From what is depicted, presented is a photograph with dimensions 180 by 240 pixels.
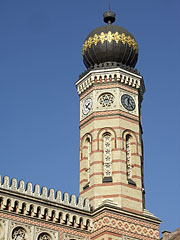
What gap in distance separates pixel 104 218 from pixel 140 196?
2975 millimetres

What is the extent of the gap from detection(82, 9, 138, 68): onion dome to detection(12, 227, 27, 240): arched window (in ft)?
37.8

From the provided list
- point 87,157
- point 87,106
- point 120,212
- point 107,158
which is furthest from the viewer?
point 87,106

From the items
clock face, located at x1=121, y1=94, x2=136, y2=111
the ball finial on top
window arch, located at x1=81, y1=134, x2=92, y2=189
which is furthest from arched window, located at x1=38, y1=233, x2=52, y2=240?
the ball finial on top

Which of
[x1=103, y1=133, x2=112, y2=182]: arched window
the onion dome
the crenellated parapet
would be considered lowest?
the crenellated parapet

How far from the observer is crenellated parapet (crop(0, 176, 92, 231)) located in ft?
83.1

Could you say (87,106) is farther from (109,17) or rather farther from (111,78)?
(109,17)

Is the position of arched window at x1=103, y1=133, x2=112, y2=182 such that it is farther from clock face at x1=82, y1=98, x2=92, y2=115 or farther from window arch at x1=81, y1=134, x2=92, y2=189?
clock face at x1=82, y1=98, x2=92, y2=115

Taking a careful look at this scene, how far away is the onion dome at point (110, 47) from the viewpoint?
31.8 m

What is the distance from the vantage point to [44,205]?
86.5 feet

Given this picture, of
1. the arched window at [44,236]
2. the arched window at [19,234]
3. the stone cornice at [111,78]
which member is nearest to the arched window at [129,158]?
the stone cornice at [111,78]

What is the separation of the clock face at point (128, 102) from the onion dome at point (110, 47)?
234 cm

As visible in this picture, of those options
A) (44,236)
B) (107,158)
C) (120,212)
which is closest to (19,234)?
(44,236)

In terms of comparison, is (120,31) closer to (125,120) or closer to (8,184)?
(125,120)

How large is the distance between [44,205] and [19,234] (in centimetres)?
200
